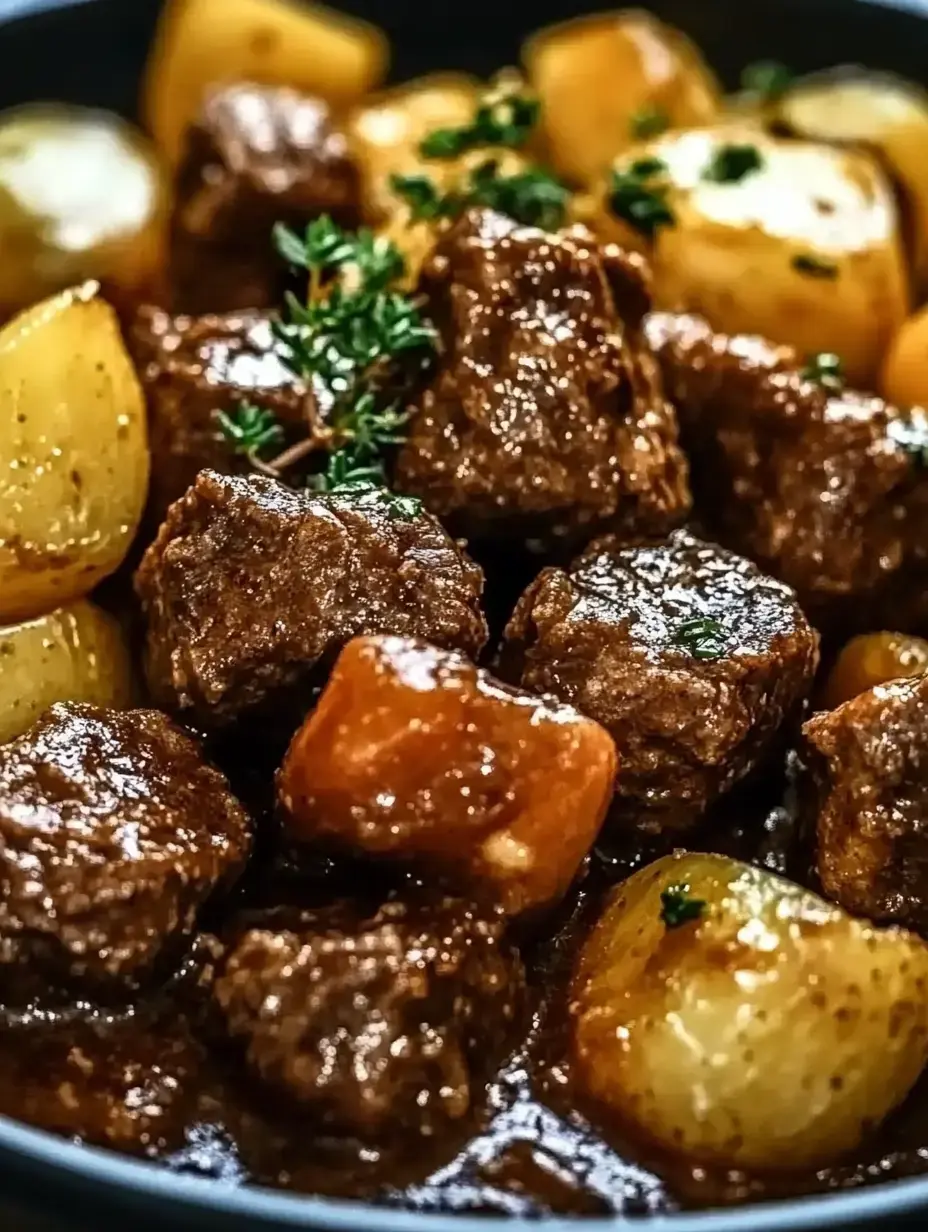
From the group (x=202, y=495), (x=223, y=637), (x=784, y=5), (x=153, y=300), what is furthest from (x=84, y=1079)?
(x=784, y=5)

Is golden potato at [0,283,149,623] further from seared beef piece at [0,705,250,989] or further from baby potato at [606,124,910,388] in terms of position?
baby potato at [606,124,910,388]

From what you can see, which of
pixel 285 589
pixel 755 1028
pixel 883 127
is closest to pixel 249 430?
pixel 285 589

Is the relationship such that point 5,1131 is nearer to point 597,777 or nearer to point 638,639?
point 597,777

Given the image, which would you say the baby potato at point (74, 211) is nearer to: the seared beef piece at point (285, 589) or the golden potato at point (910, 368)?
the seared beef piece at point (285, 589)

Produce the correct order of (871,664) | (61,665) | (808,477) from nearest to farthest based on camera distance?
(61,665)
(871,664)
(808,477)

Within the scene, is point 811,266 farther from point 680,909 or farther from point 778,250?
point 680,909

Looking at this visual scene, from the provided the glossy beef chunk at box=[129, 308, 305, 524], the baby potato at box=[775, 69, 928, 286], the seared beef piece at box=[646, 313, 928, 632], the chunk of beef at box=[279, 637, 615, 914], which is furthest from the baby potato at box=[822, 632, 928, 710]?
the baby potato at box=[775, 69, 928, 286]
